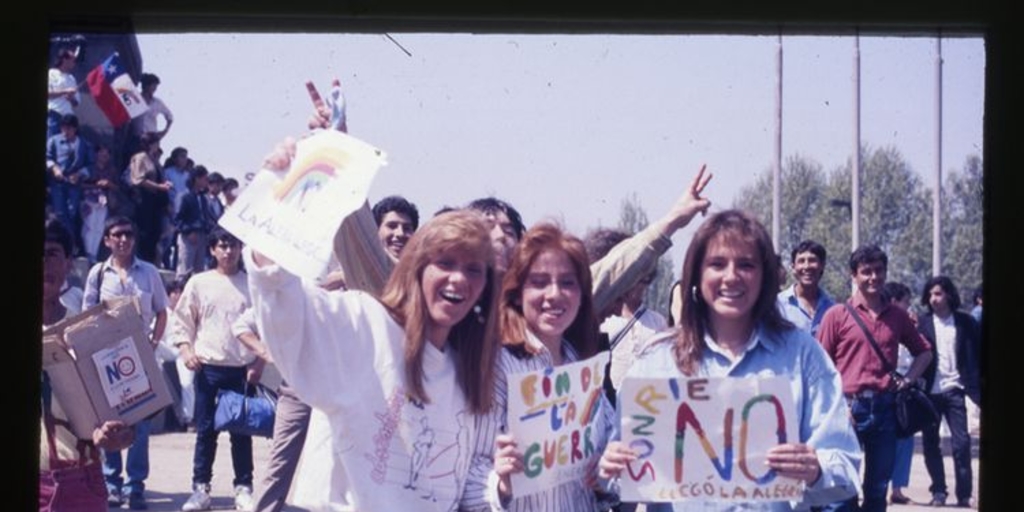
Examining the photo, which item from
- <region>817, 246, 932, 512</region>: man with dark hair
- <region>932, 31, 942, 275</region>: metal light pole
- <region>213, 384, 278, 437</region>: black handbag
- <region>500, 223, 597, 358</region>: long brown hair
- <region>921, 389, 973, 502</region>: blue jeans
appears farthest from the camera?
<region>921, 389, 973, 502</region>: blue jeans

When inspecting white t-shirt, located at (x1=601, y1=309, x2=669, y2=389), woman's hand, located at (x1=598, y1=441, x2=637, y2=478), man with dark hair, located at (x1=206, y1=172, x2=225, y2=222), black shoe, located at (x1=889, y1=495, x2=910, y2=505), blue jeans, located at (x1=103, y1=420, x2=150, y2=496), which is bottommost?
black shoe, located at (x1=889, y1=495, x2=910, y2=505)

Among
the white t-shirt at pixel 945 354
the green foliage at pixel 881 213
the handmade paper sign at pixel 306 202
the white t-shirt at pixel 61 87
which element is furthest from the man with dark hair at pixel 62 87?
the white t-shirt at pixel 945 354

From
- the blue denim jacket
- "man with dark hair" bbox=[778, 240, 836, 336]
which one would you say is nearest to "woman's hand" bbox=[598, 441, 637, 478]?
the blue denim jacket

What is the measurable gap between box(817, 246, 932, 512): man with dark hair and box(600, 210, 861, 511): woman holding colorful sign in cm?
35

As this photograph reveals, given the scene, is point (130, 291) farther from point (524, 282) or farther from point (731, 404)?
point (731, 404)

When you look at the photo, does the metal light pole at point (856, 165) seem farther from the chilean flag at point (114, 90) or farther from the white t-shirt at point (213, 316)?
the chilean flag at point (114, 90)

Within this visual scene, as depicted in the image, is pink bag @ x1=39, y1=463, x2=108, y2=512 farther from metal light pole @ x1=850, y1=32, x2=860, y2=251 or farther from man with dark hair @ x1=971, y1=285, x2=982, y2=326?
man with dark hair @ x1=971, y1=285, x2=982, y2=326

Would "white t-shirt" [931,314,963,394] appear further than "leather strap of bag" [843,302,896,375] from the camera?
Yes

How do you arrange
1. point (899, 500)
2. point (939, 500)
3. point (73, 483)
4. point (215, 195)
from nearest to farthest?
point (73, 483) < point (215, 195) < point (899, 500) < point (939, 500)

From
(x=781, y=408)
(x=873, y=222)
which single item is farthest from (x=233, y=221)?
(x=873, y=222)

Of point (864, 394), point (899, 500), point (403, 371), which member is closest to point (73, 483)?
point (403, 371)

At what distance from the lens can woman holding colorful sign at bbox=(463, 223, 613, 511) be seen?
363cm

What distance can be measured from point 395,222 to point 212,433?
0.74 meters

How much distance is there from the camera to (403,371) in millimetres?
3623
